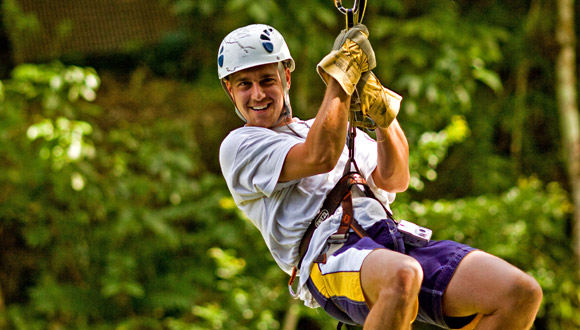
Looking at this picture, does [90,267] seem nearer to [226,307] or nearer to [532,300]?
[226,307]

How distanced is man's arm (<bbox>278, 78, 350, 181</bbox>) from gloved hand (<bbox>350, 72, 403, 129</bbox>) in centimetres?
10

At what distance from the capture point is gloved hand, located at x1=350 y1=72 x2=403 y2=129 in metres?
2.08

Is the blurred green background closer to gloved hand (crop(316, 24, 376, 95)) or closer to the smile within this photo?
the smile

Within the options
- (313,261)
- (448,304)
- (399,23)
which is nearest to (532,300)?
(448,304)

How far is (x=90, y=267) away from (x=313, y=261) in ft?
16.0

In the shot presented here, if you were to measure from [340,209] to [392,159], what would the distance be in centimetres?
27

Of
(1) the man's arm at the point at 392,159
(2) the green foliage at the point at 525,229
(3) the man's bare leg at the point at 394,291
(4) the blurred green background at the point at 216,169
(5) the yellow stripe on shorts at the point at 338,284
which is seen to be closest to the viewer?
(3) the man's bare leg at the point at 394,291

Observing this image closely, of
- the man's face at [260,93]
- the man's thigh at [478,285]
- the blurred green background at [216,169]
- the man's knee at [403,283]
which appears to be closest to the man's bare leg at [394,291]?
the man's knee at [403,283]

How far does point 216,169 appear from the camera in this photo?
741 cm

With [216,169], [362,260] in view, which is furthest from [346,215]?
[216,169]

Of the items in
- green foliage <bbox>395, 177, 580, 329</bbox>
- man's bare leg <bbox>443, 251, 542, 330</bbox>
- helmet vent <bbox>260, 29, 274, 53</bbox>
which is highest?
helmet vent <bbox>260, 29, 274, 53</bbox>

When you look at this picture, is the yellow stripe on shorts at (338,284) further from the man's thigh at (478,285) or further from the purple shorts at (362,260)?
the man's thigh at (478,285)

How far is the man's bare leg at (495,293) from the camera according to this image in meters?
1.85

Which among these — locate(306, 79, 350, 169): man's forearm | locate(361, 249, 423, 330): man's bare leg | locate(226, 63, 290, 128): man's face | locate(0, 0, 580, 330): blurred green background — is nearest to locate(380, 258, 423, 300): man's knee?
locate(361, 249, 423, 330): man's bare leg
